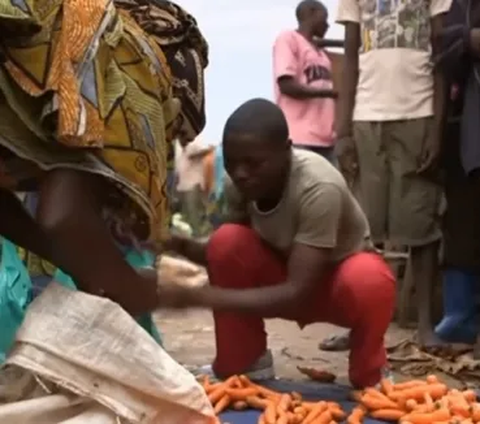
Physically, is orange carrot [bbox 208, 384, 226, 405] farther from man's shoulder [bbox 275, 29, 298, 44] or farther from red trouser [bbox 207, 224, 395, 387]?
man's shoulder [bbox 275, 29, 298, 44]

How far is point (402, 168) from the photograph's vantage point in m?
4.53

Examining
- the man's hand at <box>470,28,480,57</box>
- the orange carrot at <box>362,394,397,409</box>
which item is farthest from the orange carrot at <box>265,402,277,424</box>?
the man's hand at <box>470,28,480,57</box>

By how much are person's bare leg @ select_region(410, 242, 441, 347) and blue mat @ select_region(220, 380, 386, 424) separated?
100cm

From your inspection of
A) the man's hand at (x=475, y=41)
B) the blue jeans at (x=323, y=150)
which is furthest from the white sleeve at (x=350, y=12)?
the blue jeans at (x=323, y=150)

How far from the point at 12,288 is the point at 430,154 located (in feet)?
6.49

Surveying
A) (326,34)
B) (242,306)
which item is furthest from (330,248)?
(326,34)

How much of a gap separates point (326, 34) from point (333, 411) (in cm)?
366

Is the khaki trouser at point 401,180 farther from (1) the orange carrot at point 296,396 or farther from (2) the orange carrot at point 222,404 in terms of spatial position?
(2) the orange carrot at point 222,404

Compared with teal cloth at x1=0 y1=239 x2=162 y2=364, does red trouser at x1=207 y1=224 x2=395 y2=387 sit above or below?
below

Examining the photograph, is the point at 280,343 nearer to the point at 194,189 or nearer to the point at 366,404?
the point at 366,404

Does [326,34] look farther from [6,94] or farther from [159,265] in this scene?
[6,94]

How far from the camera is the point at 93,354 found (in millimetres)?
1754

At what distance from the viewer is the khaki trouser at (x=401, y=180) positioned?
14.8 ft

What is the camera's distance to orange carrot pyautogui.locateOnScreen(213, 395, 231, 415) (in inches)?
120
